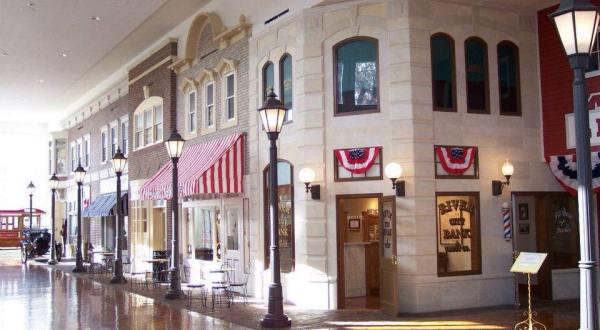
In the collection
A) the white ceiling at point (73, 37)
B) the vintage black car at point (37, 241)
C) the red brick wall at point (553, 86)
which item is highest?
the white ceiling at point (73, 37)

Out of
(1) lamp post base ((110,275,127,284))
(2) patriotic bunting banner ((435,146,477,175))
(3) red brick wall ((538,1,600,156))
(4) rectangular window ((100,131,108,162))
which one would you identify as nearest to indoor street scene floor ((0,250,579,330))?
(1) lamp post base ((110,275,127,284))

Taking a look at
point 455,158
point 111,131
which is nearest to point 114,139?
point 111,131

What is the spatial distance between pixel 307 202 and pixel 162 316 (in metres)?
4.04

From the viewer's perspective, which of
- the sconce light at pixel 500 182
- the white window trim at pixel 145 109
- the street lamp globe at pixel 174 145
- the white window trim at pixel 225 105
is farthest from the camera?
the white window trim at pixel 145 109

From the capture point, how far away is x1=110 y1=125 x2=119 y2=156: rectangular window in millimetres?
30750

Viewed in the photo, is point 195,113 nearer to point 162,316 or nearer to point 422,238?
point 162,316

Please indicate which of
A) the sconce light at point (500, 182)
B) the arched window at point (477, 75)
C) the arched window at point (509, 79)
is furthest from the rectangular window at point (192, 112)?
the sconce light at point (500, 182)

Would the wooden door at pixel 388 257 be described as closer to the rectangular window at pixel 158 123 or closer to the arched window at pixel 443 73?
the arched window at pixel 443 73

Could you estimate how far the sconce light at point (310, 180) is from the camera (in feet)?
48.4

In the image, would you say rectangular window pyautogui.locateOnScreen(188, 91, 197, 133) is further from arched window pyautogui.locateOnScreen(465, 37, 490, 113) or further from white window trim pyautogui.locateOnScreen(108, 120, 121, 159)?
arched window pyautogui.locateOnScreen(465, 37, 490, 113)

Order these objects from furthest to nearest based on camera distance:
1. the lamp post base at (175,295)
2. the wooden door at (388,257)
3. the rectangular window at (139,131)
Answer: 1. the rectangular window at (139,131)
2. the lamp post base at (175,295)
3. the wooden door at (388,257)

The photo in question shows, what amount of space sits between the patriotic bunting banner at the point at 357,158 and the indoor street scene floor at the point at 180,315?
308cm

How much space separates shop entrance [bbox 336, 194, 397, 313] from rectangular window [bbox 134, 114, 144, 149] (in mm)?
11794

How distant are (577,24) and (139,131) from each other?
22.3m
